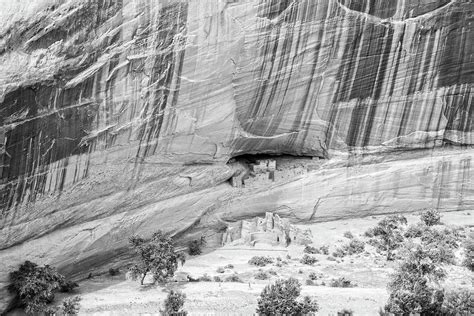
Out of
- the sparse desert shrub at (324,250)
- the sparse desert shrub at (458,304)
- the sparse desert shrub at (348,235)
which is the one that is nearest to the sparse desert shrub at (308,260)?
the sparse desert shrub at (324,250)

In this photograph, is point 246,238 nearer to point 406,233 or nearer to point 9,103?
point 406,233

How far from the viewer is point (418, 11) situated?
35250 millimetres

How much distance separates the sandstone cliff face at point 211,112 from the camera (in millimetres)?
29672

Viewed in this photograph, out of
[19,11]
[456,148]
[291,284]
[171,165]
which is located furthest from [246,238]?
[19,11]

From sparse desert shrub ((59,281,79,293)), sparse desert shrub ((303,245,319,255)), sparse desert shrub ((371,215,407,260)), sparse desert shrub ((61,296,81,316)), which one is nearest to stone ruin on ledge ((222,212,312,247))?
sparse desert shrub ((303,245,319,255))

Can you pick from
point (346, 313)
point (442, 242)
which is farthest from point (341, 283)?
point (442, 242)

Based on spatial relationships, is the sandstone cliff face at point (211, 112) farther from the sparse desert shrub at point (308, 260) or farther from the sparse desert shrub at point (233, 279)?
the sparse desert shrub at point (233, 279)

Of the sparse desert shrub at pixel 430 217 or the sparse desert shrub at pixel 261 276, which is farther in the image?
the sparse desert shrub at pixel 430 217

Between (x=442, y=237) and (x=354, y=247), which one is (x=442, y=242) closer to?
(x=442, y=237)

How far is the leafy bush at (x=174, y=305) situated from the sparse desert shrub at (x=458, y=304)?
8351mm

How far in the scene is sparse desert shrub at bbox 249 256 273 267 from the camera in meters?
34.2

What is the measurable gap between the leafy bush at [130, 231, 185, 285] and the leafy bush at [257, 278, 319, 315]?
411 cm

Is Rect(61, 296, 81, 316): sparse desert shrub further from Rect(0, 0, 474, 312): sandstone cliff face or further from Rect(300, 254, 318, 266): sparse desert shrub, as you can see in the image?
Rect(300, 254, 318, 266): sparse desert shrub

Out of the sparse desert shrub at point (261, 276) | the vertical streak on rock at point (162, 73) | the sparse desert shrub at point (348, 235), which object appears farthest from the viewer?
the sparse desert shrub at point (348, 235)
